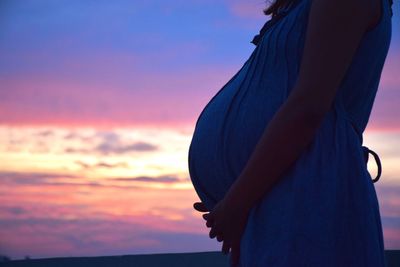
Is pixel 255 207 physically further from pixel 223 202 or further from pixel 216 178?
pixel 216 178

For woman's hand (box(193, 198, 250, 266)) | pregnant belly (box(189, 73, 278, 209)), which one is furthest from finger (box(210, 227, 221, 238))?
pregnant belly (box(189, 73, 278, 209))

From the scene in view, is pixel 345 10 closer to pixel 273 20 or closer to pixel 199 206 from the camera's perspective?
pixel 273 20

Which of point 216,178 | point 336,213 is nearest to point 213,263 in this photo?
point 216,178

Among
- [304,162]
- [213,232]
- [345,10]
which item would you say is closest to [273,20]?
[345,10]

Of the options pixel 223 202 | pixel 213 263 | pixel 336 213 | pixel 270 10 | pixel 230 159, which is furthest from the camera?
pixel 213 263

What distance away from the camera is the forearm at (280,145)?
125 cm

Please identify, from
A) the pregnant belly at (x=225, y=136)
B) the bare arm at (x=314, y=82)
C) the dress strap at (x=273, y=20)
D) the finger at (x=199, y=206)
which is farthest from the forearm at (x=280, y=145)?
the finger at (x=199, y=206)

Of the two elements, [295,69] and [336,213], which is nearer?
[336,213]

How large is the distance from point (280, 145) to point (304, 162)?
2.6 inches

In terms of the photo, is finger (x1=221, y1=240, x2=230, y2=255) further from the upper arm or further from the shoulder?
the shoulder

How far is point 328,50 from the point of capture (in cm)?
125

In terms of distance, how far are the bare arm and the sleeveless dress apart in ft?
0.16

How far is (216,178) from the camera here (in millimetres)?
1545

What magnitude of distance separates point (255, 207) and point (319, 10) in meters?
0.41
